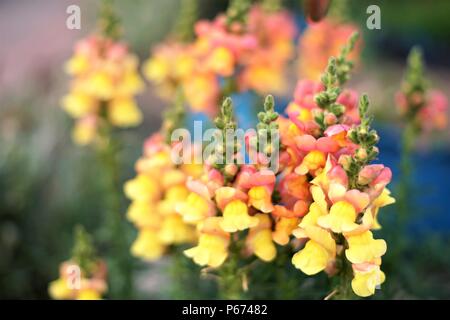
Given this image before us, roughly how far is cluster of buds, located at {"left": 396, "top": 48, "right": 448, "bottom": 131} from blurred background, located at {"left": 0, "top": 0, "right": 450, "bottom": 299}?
156 millimetres

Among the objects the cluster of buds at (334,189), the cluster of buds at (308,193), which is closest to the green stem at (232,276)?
the cluster of buds at (308,193)

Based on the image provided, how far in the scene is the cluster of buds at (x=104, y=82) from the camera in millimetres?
1539

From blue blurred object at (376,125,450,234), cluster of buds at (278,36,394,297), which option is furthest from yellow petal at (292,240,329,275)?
blue blurred object at (376,125,450,234)

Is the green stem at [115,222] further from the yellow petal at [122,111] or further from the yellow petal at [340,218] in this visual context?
the yellow petal at [340,218]

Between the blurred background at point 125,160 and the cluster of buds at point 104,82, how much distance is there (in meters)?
0.36

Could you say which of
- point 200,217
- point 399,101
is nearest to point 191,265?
point 200,217

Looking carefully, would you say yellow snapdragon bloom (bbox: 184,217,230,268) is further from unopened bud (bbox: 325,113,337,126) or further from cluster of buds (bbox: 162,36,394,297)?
unopened bud (bbox: 325,113,337,126)

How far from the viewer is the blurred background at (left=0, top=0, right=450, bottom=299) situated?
64.9 inches

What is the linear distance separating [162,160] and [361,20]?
250cm

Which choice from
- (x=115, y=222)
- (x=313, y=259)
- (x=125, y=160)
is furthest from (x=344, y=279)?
(x=125, y=160)

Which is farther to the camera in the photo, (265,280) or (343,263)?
(265,280)

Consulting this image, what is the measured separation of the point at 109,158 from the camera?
161 cm
